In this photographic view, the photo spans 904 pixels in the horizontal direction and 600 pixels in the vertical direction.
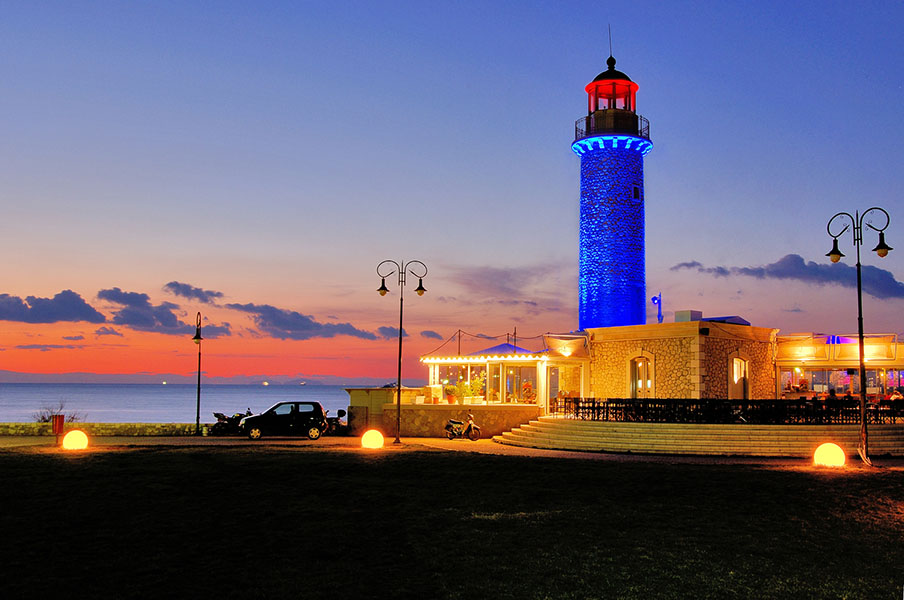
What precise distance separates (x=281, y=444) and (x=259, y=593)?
54.4 feet

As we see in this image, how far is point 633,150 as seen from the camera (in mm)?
36312

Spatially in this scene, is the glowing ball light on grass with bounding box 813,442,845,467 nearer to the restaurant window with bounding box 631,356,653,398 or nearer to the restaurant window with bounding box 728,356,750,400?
the restaurant window with bounding box 728,356,750,400

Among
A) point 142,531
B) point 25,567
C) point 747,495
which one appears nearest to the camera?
point 25,567

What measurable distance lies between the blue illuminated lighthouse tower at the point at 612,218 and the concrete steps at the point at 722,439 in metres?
10.8

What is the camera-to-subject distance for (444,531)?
35.8 ft

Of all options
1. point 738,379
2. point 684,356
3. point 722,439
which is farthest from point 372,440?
point 738,379

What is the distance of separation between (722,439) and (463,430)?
870cm

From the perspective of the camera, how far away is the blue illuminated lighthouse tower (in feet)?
116

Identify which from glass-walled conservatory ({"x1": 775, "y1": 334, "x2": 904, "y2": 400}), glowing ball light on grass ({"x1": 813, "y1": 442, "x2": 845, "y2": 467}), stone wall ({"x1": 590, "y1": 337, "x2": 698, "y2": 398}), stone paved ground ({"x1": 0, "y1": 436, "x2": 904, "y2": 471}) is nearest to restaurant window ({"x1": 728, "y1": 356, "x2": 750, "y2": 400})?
stone wall ({"x1": 590, "y1": 337, "x2": 698, "y2": 398})

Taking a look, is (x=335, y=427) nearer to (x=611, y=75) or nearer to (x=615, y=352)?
(x=615, y=352)

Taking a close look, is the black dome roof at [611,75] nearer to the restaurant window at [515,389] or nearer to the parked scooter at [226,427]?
the restaurant window at [515,389]

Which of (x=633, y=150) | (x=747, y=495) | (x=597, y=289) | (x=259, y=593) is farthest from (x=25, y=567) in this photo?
(x=633, y=150)

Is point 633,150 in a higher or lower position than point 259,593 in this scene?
higher

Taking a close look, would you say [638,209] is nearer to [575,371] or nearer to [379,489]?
[575,371]
